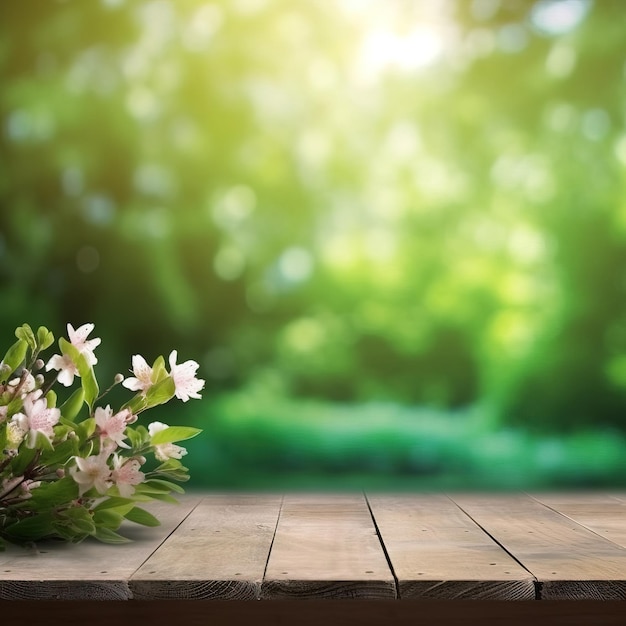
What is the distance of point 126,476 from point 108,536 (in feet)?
0.31

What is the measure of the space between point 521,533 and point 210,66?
129 centimetres

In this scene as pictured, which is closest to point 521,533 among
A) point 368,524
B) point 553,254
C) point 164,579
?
point 368,524

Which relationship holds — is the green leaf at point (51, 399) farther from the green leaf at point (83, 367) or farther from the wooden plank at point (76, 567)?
the wooden plank at point (76, 567)

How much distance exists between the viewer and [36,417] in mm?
1209

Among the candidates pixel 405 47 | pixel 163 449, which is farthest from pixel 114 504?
pixel 405 47

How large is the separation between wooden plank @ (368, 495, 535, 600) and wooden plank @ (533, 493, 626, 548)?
184 millimetres

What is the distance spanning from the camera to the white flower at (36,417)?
120cm

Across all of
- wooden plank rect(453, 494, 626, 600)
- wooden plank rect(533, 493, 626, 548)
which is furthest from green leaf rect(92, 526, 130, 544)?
wooden plank rect(533, 493, 626, 548)

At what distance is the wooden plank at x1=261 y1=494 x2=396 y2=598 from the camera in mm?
1021

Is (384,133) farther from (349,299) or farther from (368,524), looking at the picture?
(368,524)

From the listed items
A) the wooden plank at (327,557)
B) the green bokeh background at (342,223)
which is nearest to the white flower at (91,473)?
the wooden plank at (327,557)

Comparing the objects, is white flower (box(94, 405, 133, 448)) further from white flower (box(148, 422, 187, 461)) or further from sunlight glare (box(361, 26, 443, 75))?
sunlight glare (box(361, 26, 443, 75))

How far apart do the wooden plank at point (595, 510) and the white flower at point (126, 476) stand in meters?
0.67

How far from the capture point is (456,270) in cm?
212
